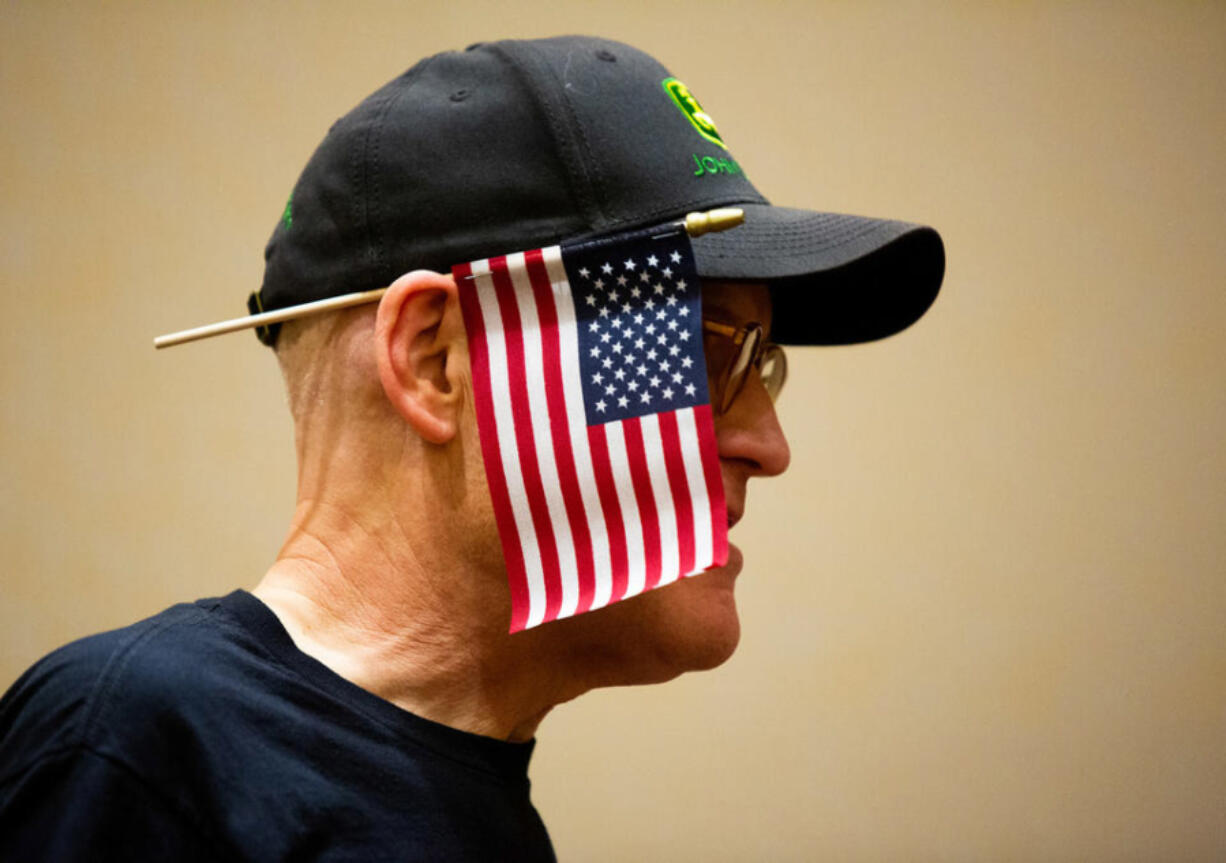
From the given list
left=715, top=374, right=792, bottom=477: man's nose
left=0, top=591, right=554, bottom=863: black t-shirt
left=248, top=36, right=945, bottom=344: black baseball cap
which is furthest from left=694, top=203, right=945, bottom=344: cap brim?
left=0, top=591, right=554, bottom=863: black t-shirt

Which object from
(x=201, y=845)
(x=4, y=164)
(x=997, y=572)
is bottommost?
(x=997, y=572)

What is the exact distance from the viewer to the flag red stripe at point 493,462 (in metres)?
0.97

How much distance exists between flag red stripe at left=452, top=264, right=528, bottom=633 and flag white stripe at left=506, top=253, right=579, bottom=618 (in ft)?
0.11

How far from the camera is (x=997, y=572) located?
2270mm

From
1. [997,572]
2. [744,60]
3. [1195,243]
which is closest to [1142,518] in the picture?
[997,572]

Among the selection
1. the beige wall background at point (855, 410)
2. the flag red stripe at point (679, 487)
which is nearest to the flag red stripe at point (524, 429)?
the flag red stripe at point (679, 487)

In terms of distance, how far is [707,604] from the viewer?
3.53 feet

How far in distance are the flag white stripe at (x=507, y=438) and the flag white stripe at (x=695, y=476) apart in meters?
0.14

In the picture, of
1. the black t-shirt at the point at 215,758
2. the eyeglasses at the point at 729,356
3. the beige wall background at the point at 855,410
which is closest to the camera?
the black t-shirt at the point at 215,758

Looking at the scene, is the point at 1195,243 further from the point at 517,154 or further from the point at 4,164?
the point at 4,164

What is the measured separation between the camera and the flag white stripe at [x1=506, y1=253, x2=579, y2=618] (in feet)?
3.21

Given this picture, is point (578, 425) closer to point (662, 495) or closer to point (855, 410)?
point (662, 495)

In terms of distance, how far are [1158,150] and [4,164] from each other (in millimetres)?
2200

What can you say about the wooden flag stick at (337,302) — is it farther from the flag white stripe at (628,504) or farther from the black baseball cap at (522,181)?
the flag white stripe at (628,504)
